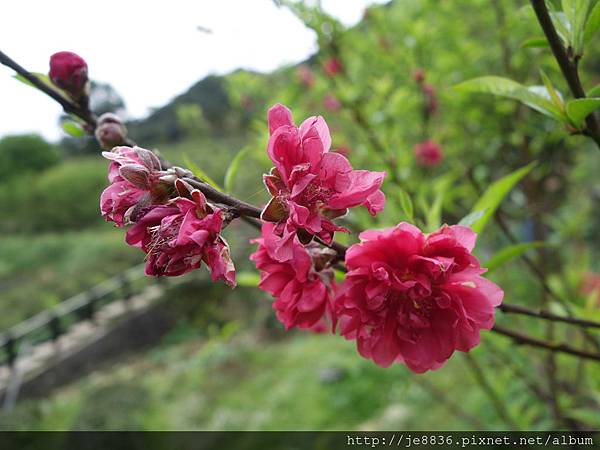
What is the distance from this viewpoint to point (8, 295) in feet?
27.4

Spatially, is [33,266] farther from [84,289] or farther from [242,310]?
[242,310]

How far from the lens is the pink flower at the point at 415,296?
0.54 metres

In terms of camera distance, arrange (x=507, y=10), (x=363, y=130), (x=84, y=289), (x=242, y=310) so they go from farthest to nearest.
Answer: (x=84, y=289) < (x=242, y=310) < (x=507, y=10) < (x=363, y=130)

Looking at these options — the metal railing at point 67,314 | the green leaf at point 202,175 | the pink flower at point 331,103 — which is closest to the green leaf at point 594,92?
the green leaf at point 202,175

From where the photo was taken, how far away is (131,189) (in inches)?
19.7

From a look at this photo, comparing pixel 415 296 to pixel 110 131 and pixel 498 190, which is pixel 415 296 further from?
pixel 110 131

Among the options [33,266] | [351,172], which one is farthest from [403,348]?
[33,266]

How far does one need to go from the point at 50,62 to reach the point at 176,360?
6608 mm

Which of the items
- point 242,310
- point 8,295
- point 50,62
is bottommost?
point 242,310

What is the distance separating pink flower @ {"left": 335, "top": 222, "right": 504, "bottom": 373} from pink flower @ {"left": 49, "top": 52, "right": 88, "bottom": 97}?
19.3 inches

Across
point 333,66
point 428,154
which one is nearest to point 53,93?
point 333,66

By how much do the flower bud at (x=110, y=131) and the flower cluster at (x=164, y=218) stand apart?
17 cm

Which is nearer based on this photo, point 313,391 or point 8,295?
point 313,391

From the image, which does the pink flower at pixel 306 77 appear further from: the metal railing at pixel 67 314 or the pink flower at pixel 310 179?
the metal railing at pixel 67 314
